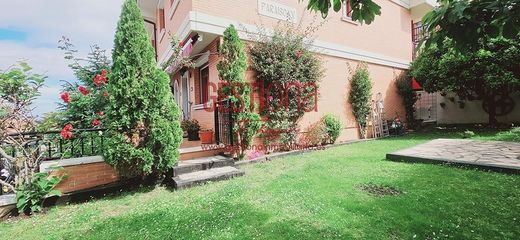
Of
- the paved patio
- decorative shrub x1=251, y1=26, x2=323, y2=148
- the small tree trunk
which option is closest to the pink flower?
decorative shrub x1=251, y1=26, x2=323, y2=148

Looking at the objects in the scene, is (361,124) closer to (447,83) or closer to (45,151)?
(447,83)

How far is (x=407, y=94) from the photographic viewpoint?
574 inches

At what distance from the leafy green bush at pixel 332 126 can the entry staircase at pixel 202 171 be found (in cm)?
481

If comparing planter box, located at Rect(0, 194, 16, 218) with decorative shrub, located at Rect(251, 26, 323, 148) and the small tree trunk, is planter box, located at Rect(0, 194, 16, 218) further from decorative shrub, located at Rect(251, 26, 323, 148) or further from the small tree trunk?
the small tree trunk

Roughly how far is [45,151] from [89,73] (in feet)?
17.9

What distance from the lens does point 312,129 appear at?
9828 mm

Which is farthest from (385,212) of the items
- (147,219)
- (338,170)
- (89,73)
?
(89,73)

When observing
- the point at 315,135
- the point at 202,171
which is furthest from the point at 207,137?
the point at 315,135

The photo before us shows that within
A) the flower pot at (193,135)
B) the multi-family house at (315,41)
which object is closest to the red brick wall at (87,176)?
A: the multi-family house at (315,41)

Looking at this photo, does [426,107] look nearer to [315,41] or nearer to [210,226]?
[315,41]

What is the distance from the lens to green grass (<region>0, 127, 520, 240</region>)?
3.38 meters

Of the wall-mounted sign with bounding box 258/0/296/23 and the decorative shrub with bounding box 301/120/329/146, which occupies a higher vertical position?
the wall-mounted sign with bounding box 258/0/296/23

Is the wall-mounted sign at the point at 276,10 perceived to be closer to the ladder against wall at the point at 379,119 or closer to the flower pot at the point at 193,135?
the flower pot at the point at 193,135

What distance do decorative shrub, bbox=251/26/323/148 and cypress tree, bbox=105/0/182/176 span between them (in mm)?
3604
